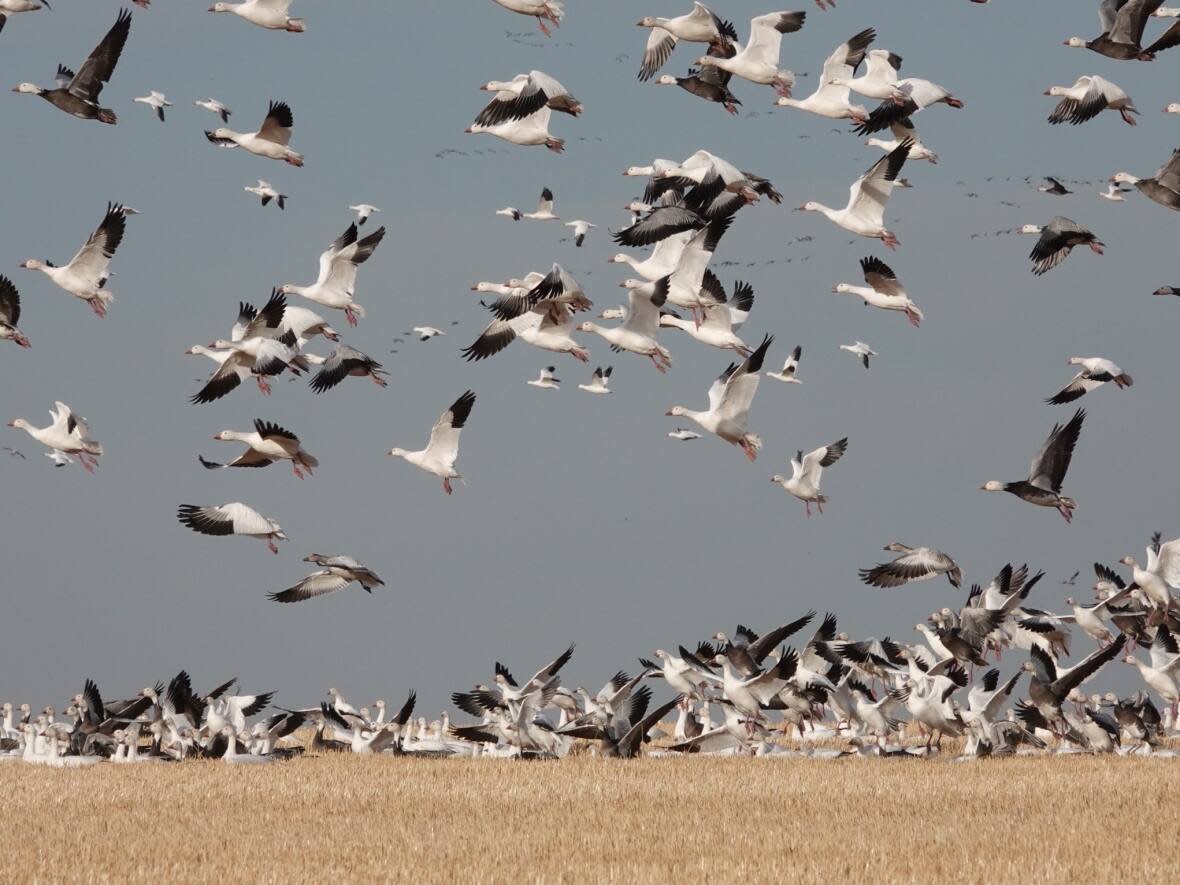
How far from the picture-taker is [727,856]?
1286 cm

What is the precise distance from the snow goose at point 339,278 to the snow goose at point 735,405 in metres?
4.41

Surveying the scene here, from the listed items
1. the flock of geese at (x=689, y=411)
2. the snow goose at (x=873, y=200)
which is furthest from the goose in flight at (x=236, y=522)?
the snow goose at (x=873, y=200)

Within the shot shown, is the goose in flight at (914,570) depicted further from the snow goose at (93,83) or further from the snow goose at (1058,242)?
the snow goose at (93,83)

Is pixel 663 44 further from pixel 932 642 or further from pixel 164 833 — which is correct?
pixel 164 833

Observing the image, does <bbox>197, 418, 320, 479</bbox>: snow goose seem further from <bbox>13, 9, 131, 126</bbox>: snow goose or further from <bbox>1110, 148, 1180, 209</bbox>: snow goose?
<bbox>1110, 148, 1180, 209</bbox>: snow goose

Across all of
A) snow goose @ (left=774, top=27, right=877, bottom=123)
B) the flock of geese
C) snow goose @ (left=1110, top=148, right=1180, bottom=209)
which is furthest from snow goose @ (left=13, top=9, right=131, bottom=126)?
snow goose @ (left=1110, top=148, right=1180, bottom=209)

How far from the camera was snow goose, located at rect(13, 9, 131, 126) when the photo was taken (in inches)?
769

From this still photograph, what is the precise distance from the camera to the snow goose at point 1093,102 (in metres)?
20.5

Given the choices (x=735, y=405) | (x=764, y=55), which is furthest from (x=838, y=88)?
(x=735, y=405)

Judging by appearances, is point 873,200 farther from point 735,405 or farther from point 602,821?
point 602,821

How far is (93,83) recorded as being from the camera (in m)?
19.7

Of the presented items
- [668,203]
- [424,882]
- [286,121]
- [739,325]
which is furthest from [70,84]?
[424,882]

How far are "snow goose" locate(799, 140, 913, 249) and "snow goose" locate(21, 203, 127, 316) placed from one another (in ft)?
26.4

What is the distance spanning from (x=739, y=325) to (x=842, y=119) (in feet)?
8.73
